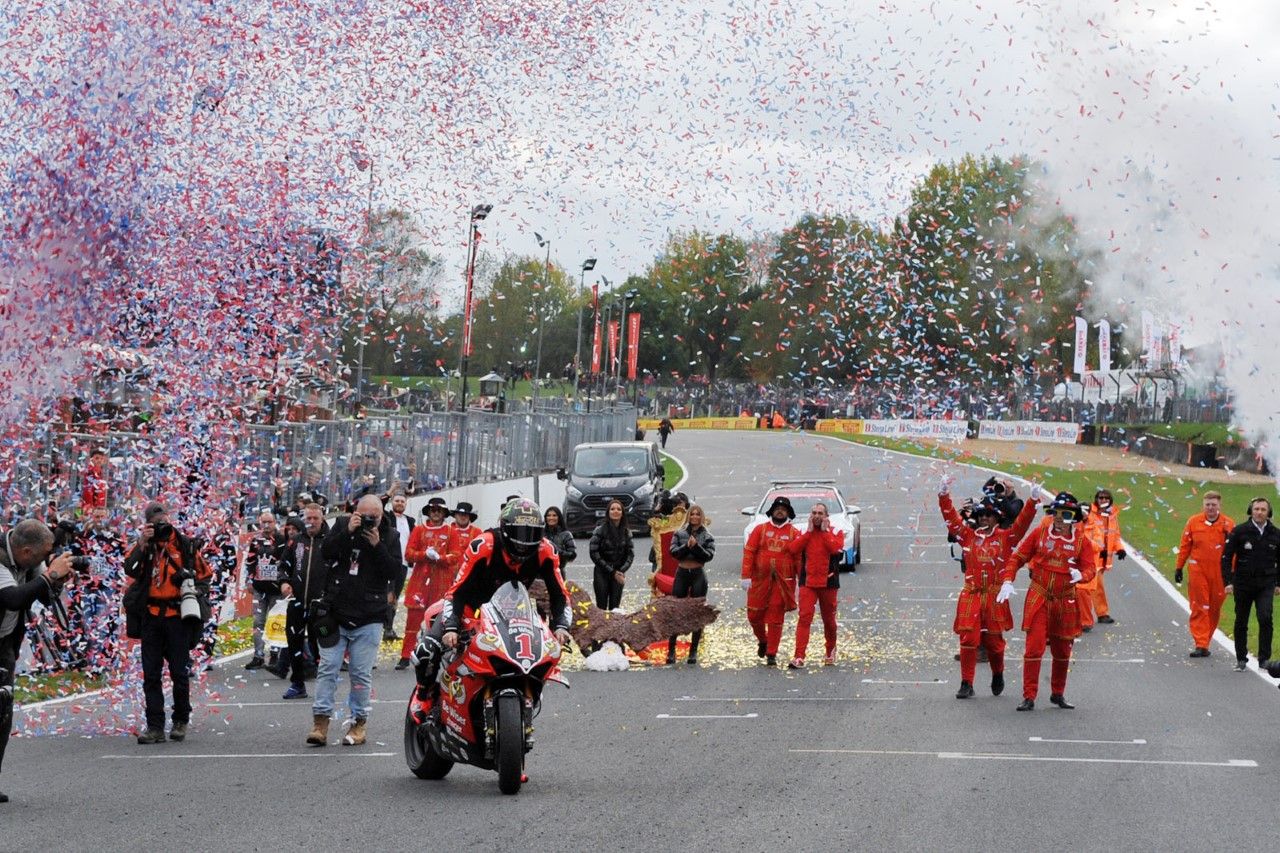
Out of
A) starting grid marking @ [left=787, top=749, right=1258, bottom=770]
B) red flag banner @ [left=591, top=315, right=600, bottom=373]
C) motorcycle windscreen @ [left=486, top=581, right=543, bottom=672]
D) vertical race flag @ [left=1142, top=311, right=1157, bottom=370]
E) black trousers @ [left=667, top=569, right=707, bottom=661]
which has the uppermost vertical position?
vertical race flag @ [left=1142, top=311, right=1157, bottom=370]

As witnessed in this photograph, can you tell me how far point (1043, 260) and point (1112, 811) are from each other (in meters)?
36.1

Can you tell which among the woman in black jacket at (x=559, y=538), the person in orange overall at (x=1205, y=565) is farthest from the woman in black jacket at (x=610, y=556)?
the person in orange overall at (x=1205, y=565)

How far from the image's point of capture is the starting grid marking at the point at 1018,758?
1115 centimetres

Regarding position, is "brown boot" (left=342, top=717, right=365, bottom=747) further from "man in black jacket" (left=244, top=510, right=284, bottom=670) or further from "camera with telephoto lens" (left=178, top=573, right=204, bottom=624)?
"man in black jacket" (left=244, top=510, right=284, bottom=670)

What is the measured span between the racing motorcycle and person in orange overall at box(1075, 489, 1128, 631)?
455 inches

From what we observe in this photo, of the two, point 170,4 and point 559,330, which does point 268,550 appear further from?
point 559,330

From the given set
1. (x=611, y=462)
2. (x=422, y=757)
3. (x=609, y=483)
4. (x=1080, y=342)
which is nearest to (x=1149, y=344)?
(x=1080, y=342)

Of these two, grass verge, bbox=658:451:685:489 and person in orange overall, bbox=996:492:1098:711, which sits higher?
person in orange overall, bbox=996:492:1098:711

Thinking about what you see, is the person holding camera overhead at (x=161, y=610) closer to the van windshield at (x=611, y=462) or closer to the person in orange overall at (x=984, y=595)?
the person in orange overall at (x=984, y=595)

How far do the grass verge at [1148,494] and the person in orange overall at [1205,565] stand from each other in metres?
A: 11.5

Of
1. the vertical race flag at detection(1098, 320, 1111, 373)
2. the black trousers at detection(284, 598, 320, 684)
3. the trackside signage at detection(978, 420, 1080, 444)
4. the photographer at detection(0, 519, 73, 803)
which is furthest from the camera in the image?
the vertical race flag at detection(1098, 320, 1111, 373)

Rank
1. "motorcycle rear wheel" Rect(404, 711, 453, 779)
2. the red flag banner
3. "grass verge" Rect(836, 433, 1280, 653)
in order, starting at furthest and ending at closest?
the red flag banner, "grass verge" Rect(836, 433, 1280, 653), "motorcycle rear wheel" Rect(404, 711, 453, 779)

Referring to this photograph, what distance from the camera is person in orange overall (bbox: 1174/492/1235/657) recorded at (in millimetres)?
18391

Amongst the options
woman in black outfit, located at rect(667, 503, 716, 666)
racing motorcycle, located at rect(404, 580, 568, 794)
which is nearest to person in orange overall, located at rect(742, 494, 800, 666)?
woman in black outfit, located at rect(667, 503, 716, 666)
